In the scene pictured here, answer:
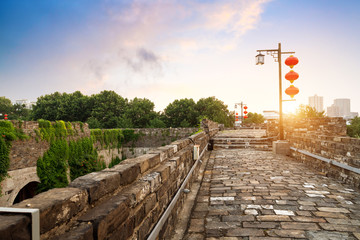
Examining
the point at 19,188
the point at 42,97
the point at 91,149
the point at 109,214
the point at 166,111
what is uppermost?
the point at 42,97

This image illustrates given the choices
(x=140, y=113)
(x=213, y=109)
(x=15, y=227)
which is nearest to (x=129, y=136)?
(x=140, y=113)

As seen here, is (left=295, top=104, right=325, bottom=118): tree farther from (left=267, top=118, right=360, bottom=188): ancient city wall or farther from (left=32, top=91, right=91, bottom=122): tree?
(left=32, top=91, right=91, bottom=122): tree

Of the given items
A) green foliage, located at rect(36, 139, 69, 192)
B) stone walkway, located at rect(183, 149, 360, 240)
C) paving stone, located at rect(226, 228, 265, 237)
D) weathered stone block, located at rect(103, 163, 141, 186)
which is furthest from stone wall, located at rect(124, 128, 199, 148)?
weathered stone block, located at rect(103, 163, 141, 186)

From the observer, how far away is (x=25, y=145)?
12992mm

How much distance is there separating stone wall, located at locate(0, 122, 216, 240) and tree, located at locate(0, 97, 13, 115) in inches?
2985

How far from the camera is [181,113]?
140ft

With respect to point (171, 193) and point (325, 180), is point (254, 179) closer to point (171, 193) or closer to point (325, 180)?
point (325, 180)

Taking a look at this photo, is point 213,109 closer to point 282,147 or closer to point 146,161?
point 282,147

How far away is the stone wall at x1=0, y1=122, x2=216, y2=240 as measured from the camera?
1.23 m

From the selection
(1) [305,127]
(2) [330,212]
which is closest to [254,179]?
(2) [330,212]

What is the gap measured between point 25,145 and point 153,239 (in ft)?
45.7

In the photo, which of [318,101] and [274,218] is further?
[318,101]

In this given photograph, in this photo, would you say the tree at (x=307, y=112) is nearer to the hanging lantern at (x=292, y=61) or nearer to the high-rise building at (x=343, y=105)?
the hanging lantern at (x=292, y=61)

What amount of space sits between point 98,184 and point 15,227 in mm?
805
